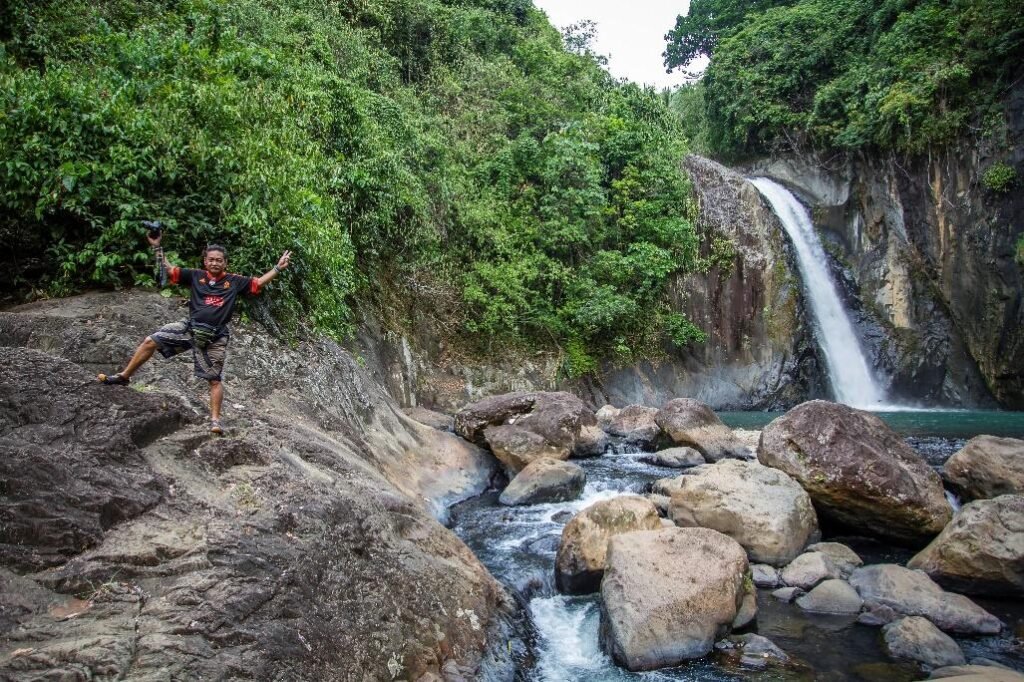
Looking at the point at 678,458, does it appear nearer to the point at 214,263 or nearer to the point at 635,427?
the point at 635,427

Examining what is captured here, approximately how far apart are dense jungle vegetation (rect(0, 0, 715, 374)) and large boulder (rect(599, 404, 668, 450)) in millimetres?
3501

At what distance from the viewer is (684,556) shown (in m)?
5.94

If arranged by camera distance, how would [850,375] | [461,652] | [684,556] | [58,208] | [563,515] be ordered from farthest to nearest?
[850,375] → [563,515] → [58,208] → [684,556] → [461,652]

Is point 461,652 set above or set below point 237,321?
below

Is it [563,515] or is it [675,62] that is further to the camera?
[675,62]

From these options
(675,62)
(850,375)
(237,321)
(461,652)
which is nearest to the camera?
(461,652)

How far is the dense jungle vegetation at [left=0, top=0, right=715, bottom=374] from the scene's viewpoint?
6.89 m

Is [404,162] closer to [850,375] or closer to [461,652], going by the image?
[461,652]

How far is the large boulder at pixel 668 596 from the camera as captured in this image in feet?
17.5

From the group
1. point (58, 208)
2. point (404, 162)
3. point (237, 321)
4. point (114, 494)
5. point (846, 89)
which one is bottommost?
point (114, 494)

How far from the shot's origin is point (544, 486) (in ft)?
31.3

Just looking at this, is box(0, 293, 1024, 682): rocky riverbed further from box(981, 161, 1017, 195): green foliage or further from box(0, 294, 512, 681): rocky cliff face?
box(981, 161, 1017, 195): green foliage

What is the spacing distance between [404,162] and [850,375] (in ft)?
52.8

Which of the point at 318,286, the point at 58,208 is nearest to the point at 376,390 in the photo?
the point at 318,286
